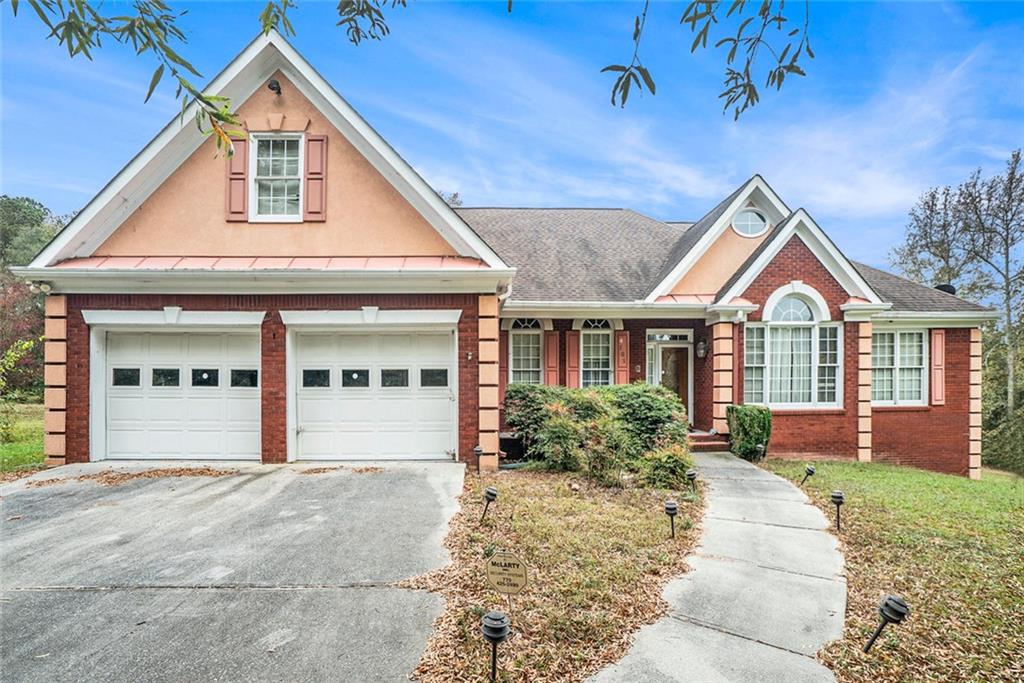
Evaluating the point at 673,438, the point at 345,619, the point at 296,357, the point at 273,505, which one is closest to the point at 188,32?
the point at 345,619

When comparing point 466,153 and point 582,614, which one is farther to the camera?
point 466,153

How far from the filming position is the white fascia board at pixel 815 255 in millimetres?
10969

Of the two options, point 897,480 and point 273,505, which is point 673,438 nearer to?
point 897,480

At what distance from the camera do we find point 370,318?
8633mm

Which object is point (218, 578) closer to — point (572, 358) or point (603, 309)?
point (572, 358)

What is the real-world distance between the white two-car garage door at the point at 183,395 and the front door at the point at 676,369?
9.49m

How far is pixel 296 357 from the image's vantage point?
8883 mm

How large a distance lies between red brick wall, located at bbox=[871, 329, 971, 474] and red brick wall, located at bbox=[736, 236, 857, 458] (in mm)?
1661

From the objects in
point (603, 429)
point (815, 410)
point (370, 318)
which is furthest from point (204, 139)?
point (815, 410)

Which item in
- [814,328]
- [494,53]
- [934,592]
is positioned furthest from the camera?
[814,328]

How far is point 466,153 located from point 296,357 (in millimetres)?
13721

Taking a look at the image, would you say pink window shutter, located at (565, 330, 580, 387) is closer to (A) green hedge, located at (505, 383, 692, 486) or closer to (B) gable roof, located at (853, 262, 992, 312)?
(A) green hedge, located at (505, 383, 692, 486)

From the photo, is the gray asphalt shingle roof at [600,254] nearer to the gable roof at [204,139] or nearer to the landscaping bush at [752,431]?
the gable roof at [204,139]

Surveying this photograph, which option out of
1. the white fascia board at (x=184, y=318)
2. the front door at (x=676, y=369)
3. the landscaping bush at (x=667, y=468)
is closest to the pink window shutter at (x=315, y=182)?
the white fascia board at (x=184, y=318)
